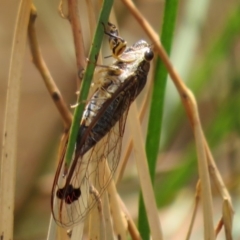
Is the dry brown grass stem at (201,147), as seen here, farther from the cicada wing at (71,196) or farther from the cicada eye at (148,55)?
the cicada wing at (71,196)

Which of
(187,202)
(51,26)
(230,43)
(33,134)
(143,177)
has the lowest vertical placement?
(143,177)

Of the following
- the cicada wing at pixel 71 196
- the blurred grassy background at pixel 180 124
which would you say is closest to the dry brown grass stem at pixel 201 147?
the cicada wing at pixel 71 196

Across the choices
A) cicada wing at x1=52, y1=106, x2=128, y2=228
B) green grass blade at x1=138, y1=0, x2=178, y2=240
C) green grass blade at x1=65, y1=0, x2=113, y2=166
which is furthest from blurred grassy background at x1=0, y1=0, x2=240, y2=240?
green grass blade at x1=65, y1=0, x2=113, y2=166

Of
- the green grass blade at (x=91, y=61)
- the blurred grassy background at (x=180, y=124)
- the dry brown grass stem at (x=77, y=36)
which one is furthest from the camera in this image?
the blurred grassy background at (x=180, y=124)

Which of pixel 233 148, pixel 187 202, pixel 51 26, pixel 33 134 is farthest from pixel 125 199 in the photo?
pixel 33 134

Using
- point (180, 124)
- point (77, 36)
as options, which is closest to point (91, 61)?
point (77, 36)

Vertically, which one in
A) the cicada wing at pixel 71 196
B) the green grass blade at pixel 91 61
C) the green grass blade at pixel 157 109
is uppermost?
the green grass blade at pixel 157 109

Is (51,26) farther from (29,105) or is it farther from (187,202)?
(29,105)

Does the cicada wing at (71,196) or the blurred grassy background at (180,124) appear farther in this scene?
the blurred grassy background at (180,124)
